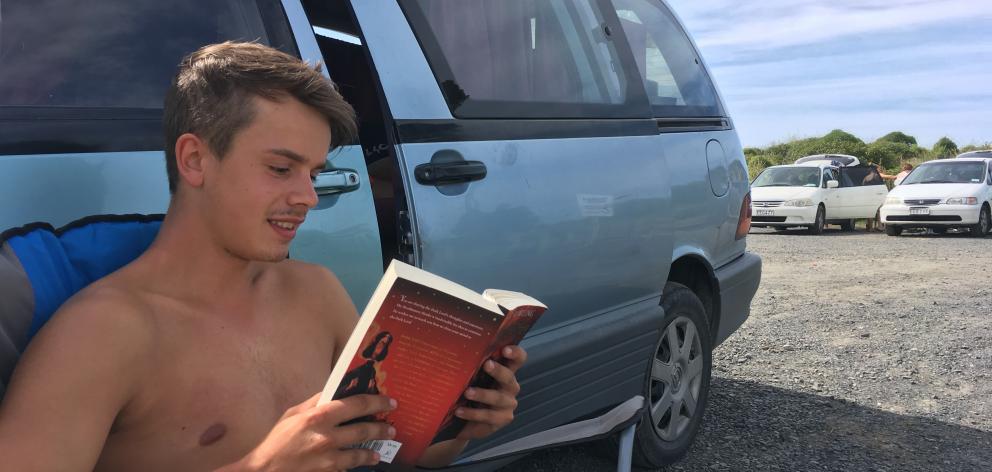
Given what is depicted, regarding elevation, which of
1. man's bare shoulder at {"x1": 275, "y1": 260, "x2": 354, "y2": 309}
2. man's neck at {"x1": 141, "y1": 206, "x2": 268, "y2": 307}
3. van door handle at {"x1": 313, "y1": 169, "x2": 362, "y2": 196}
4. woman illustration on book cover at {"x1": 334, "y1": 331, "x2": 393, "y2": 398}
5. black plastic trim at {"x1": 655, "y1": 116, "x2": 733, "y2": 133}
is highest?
black plastic trim at {"x1": 655, "y1": 116, "x2": 733, "y2": 133}

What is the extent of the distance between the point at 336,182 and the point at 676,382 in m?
2.07

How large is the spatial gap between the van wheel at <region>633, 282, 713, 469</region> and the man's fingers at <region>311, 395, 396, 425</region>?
2.14 m

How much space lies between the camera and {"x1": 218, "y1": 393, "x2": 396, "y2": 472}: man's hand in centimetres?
107

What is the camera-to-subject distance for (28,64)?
Answer: 1.47 meters

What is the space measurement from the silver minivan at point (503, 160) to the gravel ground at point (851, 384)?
18.3 inches

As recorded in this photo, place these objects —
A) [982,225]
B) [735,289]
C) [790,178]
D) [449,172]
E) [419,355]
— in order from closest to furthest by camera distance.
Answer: [419,355] < [449,172] < [735,289] < [982,225] < [790,178]

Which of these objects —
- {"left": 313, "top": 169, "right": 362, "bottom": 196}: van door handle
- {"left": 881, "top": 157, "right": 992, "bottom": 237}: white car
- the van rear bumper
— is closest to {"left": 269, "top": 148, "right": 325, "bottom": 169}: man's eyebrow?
{"left": 313, "top": 169, "right": 362, "bottom": 196}: van door handle

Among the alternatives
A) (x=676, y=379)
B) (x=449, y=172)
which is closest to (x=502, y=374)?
(x=449, y=172)

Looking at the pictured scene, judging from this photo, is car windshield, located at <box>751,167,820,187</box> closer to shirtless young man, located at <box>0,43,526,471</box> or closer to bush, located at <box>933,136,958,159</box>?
shirtless young man, located at <box>0,43,526,471</box>

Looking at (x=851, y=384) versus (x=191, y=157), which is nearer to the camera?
(x=191, y=157)

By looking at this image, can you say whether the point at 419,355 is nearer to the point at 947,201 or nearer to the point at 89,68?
the point at 89,68

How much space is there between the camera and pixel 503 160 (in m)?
2.31

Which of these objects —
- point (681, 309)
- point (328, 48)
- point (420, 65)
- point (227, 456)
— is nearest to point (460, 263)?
point (420, 65)

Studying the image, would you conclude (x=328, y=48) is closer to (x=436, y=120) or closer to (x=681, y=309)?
(x=436, y=120)
